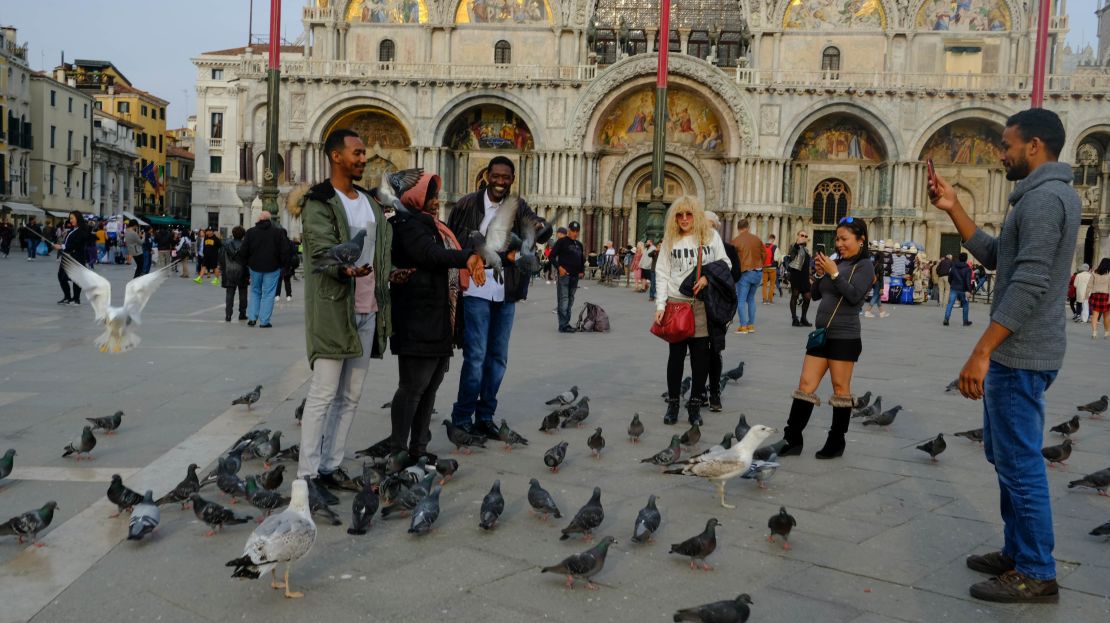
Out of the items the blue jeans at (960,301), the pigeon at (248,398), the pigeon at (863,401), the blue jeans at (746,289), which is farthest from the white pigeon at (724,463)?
the blue jeans at (960,301)

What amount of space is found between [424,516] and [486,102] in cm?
3005

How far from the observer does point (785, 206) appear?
1291 inches

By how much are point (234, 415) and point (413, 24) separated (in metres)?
29.5

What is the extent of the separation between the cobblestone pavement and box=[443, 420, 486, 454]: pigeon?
6.8 inches

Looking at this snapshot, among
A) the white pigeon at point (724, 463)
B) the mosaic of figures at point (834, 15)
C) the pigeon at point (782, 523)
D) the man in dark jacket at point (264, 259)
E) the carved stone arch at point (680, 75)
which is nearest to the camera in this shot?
the pigeon at point (782, 523)

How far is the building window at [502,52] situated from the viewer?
33938 millimetres

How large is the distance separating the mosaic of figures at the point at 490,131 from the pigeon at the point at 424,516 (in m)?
30.6

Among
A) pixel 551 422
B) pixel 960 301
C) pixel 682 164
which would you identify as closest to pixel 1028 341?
pixel 551 422

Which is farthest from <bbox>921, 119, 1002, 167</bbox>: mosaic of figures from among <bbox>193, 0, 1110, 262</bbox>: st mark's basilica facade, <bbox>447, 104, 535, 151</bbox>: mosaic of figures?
<bbox>447, 104, 535, 151</bbox>: mosaic of figures

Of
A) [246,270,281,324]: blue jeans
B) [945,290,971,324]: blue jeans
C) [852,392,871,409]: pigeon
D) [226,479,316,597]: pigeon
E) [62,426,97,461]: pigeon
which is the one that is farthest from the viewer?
[945,290,971,324]: blue jeans

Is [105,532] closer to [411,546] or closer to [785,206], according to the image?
[411,546]

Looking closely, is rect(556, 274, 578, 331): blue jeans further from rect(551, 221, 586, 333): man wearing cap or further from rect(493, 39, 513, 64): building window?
rect(493, 39, 513, 64): building window

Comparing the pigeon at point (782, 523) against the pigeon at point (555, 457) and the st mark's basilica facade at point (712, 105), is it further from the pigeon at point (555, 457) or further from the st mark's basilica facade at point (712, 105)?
the st mark's basilica facade at point (712, 105)

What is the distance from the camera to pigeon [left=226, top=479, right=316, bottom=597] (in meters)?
3.40
